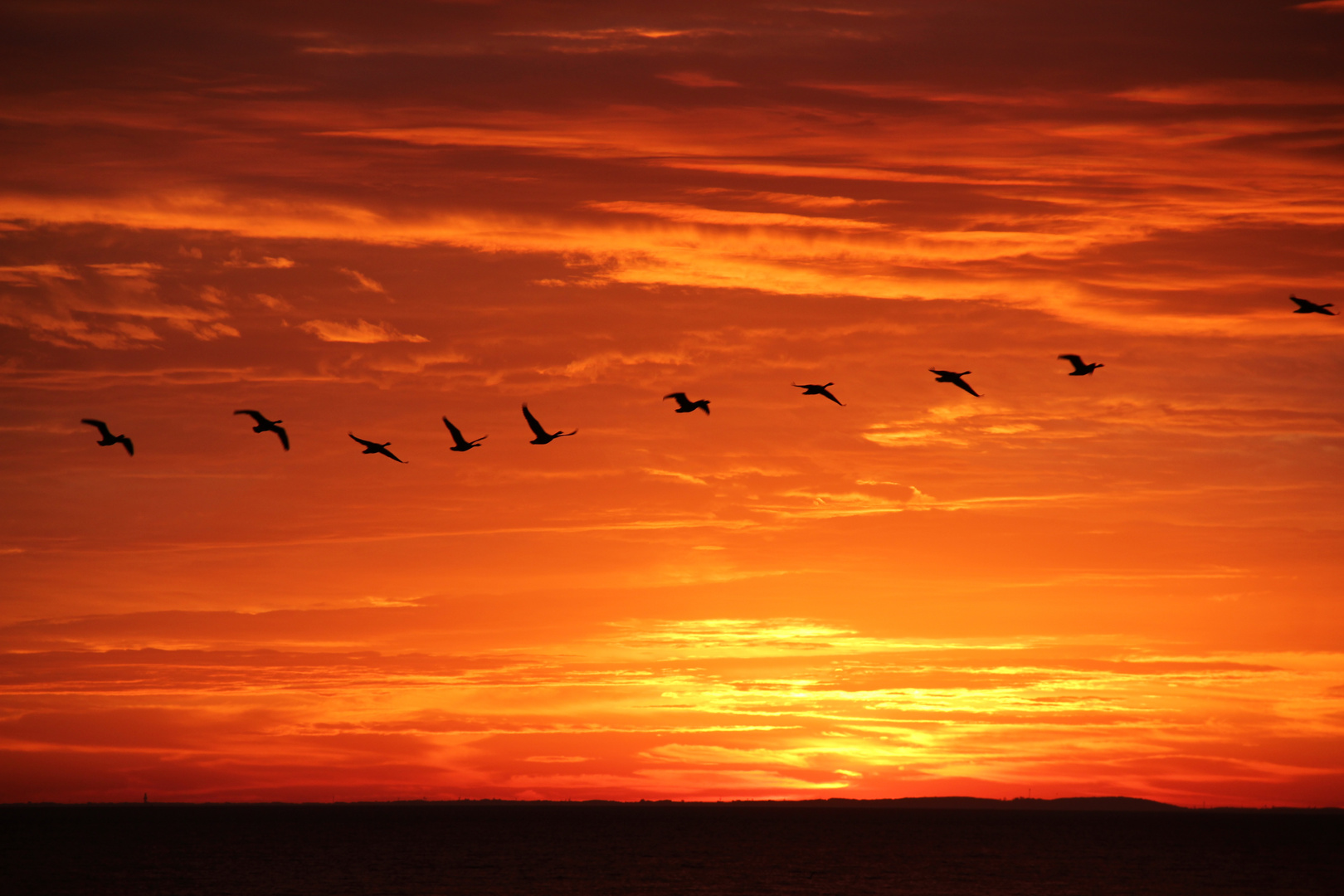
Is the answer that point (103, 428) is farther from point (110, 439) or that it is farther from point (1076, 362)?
point (1076, 362)

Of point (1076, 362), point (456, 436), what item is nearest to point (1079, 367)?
point (1076, 362)

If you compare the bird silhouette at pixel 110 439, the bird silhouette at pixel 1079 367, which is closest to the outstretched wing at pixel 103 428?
the bird silhouette at pixel 110 439

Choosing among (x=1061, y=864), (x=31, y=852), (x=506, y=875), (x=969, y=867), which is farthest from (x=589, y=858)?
(x=31, y=852)

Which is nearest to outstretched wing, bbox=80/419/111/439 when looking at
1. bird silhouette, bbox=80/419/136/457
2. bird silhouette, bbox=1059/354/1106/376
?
bird silhouette, bbox=80/419/136/457

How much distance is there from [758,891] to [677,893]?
26.6ft

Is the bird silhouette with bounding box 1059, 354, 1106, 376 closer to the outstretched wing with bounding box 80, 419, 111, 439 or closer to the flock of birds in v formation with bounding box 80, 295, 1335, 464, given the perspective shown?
the flock of birds in v formation with bounding box 80, 295, 1335, 464

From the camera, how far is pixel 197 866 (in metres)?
162

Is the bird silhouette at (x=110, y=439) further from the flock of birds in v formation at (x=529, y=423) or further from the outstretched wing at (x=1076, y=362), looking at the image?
the outstretched wing at (x=1076, y=362)

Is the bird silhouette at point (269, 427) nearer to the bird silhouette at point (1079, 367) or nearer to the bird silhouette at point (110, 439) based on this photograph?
the bird silhouette at point (110, 439)

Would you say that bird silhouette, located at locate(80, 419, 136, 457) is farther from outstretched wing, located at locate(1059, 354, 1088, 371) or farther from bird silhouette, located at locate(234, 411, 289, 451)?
outstretched wing, located at locate(1059, 354, 1088, 371)

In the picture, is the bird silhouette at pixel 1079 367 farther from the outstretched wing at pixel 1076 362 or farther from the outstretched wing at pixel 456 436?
the outstretched wing at pixel 456 436

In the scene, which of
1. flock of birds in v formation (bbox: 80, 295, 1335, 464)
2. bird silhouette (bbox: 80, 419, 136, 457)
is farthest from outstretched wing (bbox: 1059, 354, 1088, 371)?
bird silhouette (bbox: 80, 419, 136, 457)

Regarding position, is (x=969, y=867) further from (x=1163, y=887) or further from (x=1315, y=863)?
(x=1315, y=863)

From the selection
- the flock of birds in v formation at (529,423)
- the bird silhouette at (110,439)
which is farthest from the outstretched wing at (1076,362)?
the bird silhouette at (110,439)
